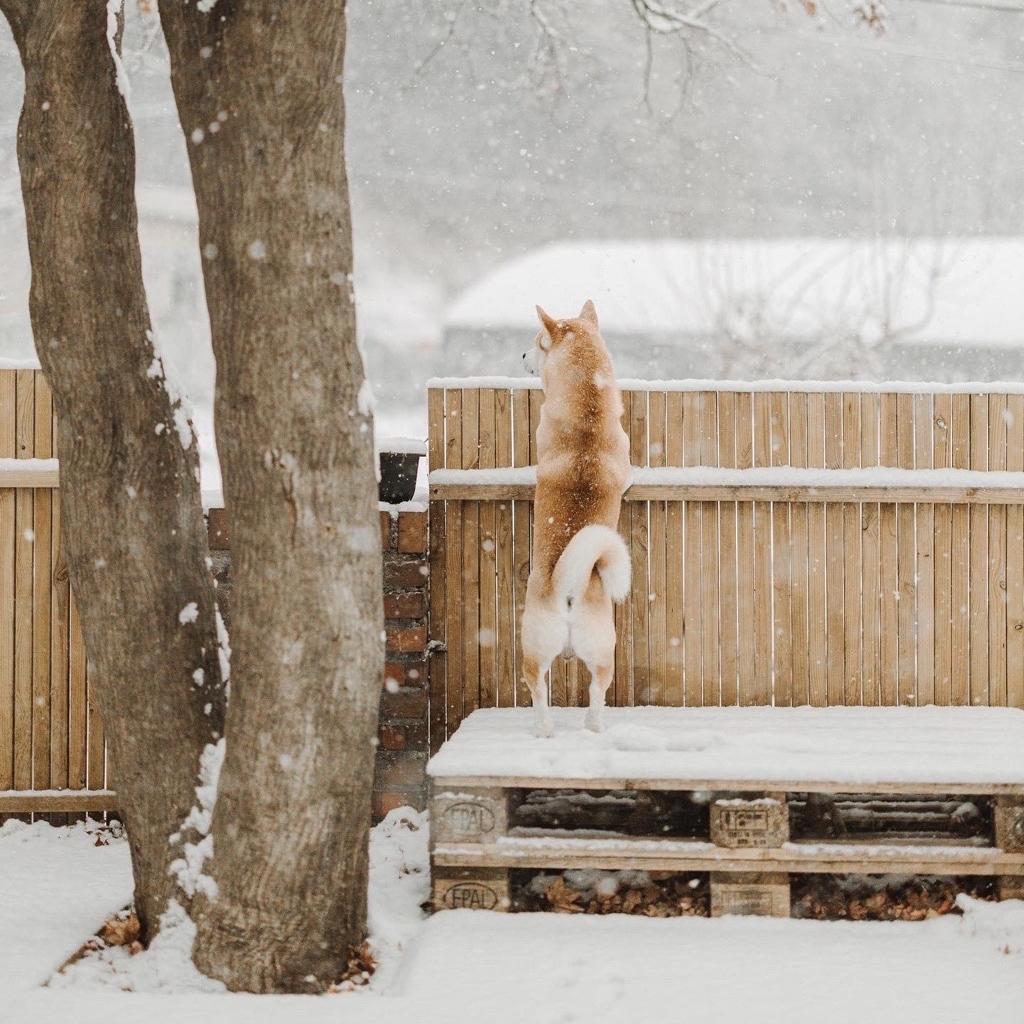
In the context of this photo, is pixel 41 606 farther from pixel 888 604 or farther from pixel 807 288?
pixel 807 288

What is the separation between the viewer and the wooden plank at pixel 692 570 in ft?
16.6

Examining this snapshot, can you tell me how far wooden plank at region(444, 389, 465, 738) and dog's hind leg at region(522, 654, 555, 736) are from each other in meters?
0.81

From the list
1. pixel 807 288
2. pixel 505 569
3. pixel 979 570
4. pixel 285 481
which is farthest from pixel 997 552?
pixel 807 288

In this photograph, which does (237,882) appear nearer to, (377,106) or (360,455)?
(360,455)

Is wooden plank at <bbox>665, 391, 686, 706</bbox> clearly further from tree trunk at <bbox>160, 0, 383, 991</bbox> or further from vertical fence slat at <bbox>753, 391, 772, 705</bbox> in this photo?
tree trunk at <bbox>160, 0, 383, 991</bbox>

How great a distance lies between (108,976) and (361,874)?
799mm

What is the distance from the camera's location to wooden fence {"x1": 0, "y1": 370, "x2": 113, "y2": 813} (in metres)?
4.92

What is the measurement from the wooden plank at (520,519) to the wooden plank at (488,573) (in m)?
0.09

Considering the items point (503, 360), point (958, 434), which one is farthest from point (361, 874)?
point (503, 360)

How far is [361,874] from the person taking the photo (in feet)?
11.2

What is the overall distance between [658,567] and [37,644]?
9.15ft

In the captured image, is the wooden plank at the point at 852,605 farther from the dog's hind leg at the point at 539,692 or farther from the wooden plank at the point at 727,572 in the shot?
the dog's hind leg at the point at 539,692

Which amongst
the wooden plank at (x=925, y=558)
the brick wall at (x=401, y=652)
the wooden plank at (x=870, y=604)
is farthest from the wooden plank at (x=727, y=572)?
the brick wall at (x=401, y=652)

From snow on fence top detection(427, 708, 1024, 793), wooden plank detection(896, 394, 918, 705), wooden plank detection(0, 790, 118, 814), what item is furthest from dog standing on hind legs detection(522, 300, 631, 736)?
wooden plank detection(0, 790, 118, 814)
